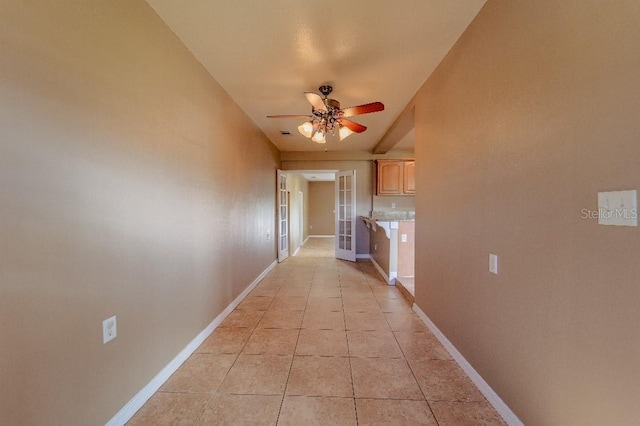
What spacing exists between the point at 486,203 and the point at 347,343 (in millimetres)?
1583

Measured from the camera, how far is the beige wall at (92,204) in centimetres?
105

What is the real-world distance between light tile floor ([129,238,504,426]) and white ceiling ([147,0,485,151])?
2.44 m

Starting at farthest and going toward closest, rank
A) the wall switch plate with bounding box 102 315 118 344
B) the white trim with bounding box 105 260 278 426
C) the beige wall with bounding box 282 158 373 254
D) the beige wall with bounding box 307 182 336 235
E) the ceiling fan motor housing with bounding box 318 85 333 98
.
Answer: the beige wall with bounding box 307 182 336 235
the beige wall with bounding box 282 158 373 254
the ceiling fan motor housing with bounding box 318 85 333 98
the white trim with bounding box 105 260 278 426
the wall switch plate with bounding box 102 315 118 344

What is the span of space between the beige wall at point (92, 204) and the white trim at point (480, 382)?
6.89 feet

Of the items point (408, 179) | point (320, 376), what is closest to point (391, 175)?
point (408, 179)

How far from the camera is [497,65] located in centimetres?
162

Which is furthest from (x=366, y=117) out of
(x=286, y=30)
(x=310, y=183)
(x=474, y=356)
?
(x=310, y=183)

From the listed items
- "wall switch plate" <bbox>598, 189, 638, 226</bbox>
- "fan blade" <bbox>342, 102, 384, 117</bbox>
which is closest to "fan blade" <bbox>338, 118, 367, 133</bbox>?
"fan blade" <bbox>342, 102, 384, 117</bbox>

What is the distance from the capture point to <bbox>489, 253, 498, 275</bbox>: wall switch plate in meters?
1.65

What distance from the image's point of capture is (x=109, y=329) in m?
1.47

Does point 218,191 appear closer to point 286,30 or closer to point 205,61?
point 205,61

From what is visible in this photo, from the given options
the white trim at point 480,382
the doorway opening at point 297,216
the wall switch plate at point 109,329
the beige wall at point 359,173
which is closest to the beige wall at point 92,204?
the wall switch plate at point 109,329

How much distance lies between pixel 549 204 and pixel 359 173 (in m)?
5.22

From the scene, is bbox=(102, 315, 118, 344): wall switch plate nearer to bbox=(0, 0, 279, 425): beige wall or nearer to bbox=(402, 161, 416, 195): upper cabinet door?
bbox=(0, 0, 279, 425): beige wall
